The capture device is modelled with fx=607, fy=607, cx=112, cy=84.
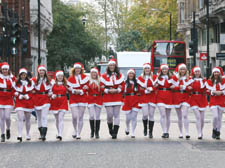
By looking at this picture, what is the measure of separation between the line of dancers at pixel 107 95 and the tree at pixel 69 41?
59842 mm

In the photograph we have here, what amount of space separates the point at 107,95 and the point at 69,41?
6170 cm

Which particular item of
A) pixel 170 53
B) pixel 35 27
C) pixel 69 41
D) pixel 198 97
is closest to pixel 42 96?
pixel 198 97

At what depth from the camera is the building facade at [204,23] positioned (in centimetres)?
4503

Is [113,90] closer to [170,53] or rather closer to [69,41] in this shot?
[170,53]

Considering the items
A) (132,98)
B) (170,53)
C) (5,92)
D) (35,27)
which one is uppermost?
(35,27)

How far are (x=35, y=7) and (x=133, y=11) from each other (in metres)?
15.9

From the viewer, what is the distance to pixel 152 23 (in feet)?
217

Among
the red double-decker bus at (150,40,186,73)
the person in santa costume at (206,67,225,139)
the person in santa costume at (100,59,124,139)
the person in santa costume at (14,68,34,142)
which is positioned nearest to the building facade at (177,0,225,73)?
the red double-decker bus at (150,40,186,73)

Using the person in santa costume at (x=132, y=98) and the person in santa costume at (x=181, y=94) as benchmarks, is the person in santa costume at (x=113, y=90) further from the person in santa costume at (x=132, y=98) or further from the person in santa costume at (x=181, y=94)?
the person in santa costume at (x=181, y=94)

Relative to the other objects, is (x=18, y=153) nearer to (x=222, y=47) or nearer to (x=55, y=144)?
(x=55, y=144)

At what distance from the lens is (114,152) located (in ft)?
37.0

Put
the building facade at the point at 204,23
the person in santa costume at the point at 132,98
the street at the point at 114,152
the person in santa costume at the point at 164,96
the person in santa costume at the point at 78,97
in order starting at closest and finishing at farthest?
the street at the point at 114,152 < the person in santa costume at the point at 78,97 < the person in santa costume at the point at 164,96 < the person in santa costume at the point at 132,98 < the building facade at the point at 204,23

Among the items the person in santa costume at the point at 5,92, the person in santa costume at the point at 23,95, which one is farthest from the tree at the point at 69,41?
the person in santa costume at the point at 23,95

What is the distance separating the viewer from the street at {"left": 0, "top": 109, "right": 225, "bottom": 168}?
32.6 ft
